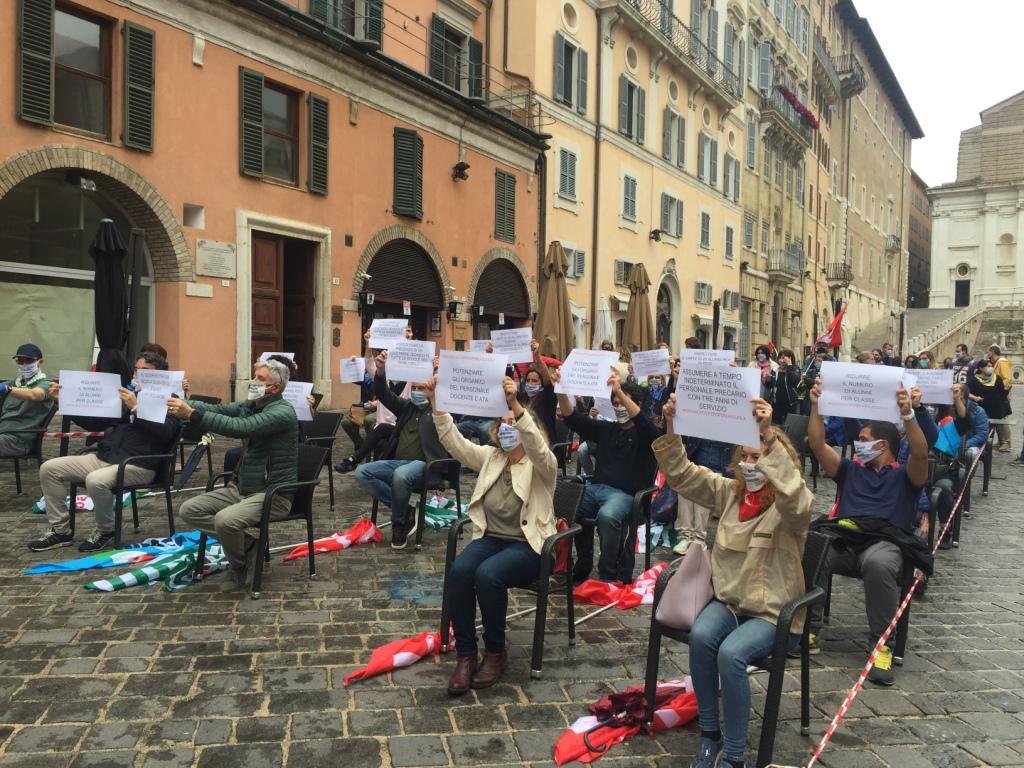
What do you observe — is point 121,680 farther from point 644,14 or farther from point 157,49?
point 644,14

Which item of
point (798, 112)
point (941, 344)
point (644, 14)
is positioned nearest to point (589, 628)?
point (644, 14)

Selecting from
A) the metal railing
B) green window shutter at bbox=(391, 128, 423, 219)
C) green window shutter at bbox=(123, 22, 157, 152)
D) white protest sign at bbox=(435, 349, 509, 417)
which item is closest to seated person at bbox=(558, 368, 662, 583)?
white protest sign at bbox=(435, 349, 509, 417)

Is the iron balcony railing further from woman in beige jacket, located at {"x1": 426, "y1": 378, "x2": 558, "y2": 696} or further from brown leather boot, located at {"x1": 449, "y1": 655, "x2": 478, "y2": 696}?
brown leather boot, located at {"x1": 449, "y1": 655, "x2": 478, "y2": 696}

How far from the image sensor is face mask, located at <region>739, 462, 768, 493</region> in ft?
13.1

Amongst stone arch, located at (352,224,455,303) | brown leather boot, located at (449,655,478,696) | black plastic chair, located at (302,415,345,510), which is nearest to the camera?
brown leather boot, located at (449,655,478,696)

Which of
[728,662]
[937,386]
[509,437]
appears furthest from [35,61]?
[728,662]

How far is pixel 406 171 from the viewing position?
1816 centimetres

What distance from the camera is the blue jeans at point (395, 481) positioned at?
721 centimetres

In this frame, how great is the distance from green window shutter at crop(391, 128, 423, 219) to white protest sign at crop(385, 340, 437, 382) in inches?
427

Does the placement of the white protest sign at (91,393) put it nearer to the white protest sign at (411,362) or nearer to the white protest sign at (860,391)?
the white protest sign at (411,362)

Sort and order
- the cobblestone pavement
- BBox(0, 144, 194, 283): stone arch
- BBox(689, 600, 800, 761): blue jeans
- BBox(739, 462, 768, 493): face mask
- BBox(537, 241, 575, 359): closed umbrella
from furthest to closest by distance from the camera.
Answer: BBox(537, 241, 575, 359): closed umbrella
BBox(0, 144, 194, 283): stone arch
BBox(739, 462, 768, 493): face mask
the cobblestone pavement
BBox(689, 600, 800, 761): blue jeans

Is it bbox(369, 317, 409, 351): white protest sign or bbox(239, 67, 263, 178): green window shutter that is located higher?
bbox(239, 67, 263, 178): green window shutter

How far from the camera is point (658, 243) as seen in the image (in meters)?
29.0

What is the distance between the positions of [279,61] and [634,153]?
1423 centimetres
